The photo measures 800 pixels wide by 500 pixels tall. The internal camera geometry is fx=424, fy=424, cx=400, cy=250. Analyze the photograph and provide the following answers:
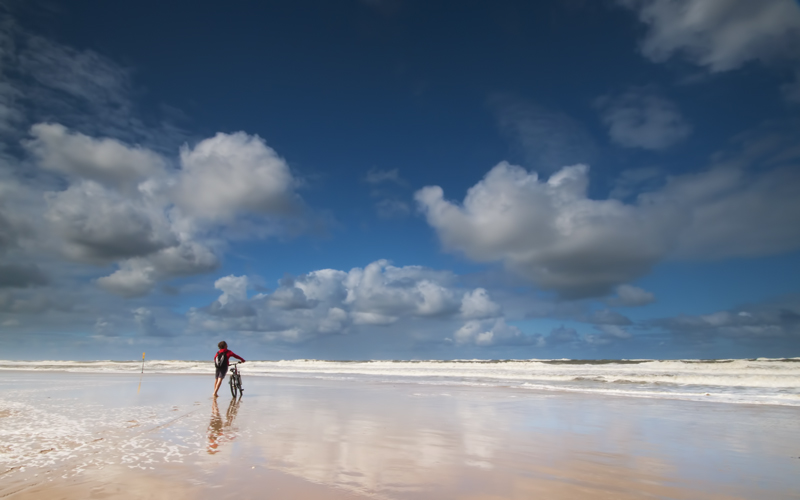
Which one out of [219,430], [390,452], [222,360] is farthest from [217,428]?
[222,360]

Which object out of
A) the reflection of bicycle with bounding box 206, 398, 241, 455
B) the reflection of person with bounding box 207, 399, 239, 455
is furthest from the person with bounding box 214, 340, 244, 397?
the reflection of bicycle with bounding box 206, 398, 241, 455

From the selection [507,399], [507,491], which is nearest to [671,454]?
[507,491]

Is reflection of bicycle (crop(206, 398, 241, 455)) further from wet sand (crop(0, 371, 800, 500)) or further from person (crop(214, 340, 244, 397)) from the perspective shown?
person (crop(214, 340, 244, 397))

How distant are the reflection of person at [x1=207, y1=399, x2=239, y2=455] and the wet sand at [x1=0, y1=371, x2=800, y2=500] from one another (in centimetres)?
4

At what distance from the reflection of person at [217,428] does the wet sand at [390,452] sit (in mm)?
41

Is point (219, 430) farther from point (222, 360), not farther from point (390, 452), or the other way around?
point (222, 360)

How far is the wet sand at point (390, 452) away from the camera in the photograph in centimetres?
592

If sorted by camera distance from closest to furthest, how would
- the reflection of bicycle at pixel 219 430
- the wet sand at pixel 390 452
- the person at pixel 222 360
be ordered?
the wet sand at pixel 390 452, the reflection of bicycle at pixel 219 430, the person at pixel 222 360

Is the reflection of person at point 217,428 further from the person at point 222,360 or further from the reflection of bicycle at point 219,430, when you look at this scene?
the person at point 222,360

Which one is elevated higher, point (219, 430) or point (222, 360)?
point (222, 360)

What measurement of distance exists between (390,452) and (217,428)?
480cm

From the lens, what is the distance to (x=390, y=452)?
26.4 ft

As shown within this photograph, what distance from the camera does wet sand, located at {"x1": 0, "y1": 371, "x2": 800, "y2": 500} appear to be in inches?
233

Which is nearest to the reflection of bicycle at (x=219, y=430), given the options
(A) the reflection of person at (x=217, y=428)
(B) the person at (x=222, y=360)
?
(A) the reflection of person at (x=217, y=428)
